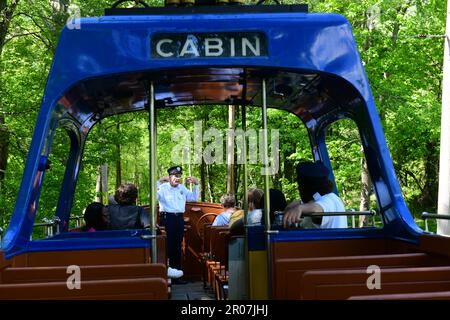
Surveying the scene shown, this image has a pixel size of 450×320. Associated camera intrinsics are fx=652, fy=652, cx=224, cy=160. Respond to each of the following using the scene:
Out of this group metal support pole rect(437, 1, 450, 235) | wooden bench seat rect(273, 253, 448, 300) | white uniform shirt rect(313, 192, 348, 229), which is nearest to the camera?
wooden bench seat rect(273, 253, 448, 300)

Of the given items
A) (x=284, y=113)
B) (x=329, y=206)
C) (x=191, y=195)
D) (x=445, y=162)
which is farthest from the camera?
(x=284, y=113)

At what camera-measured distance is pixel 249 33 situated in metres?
4.65

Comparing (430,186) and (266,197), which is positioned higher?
(266,197)

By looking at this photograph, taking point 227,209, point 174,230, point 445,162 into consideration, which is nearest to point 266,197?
point 174,230

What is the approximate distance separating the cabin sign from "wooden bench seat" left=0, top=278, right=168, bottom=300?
200cm

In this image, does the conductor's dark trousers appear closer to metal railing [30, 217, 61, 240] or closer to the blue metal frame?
metal railing [30, 217, 61, 240]

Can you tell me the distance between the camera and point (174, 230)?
9.30 m

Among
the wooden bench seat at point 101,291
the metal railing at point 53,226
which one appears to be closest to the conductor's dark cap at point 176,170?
the metal railing at point 53,226

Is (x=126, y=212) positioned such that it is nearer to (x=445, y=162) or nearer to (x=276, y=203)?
(x=276, y=203)

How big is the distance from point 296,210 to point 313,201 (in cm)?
25

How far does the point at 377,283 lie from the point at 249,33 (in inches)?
82.6

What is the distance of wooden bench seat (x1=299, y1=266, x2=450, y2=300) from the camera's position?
3166mm

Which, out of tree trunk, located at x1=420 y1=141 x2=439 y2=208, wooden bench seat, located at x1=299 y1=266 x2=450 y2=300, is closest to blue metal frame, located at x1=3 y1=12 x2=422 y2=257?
wooden bench seat, located at x1=299 y1=266 x2=450 y2=300
